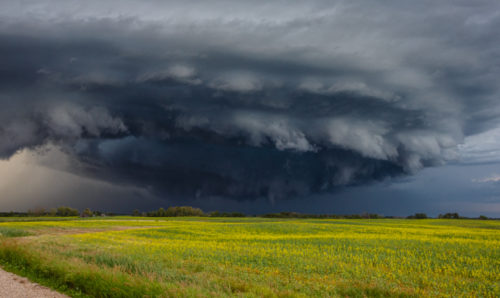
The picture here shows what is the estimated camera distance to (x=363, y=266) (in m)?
20.6

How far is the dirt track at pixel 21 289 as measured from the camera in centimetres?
1390

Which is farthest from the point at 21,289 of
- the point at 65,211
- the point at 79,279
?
the point at 65,211

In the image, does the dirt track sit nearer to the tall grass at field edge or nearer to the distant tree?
the tall grass at field edge

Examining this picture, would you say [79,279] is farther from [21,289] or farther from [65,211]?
[65,211]

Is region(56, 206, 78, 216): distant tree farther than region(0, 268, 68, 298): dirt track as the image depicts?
Yes

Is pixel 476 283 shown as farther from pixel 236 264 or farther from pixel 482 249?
pixel 482 249

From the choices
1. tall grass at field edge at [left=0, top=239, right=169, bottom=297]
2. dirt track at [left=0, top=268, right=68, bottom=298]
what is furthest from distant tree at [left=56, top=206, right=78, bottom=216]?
dirt track at [left=0, top=268, right=68, bottom=298]

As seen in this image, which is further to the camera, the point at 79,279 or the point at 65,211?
the point at 65,211

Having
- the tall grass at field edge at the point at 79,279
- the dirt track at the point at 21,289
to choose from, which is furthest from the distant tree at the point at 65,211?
the dirt track at the point at 21,289

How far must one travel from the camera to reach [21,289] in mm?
14742

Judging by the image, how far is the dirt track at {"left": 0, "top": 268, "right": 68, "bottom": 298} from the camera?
1390cm

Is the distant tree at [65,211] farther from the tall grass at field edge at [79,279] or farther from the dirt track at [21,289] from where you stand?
the dirt track at [21,289]

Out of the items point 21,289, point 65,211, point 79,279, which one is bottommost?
point 65,211

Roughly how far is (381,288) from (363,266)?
22.2 feet
